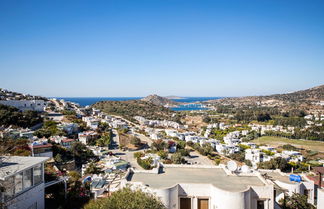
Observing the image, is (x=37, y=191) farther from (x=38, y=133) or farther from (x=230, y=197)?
(x=38, y=133)

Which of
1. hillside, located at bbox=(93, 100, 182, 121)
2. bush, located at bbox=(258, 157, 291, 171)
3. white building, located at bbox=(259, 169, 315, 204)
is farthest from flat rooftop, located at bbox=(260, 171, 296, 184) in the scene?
hillside, located at bbox=(93, 100, 182, 121)

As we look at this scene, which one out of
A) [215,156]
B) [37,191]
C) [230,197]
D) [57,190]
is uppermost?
[230,197]

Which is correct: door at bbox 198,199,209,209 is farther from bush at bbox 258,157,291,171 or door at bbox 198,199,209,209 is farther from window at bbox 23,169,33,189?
bush at bbox 258,157,291,171

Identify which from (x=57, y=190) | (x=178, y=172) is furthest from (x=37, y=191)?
(x=178, y=172)

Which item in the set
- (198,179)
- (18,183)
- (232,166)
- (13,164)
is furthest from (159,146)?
(18,183)

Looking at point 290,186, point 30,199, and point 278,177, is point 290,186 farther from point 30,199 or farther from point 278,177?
point 30,199
